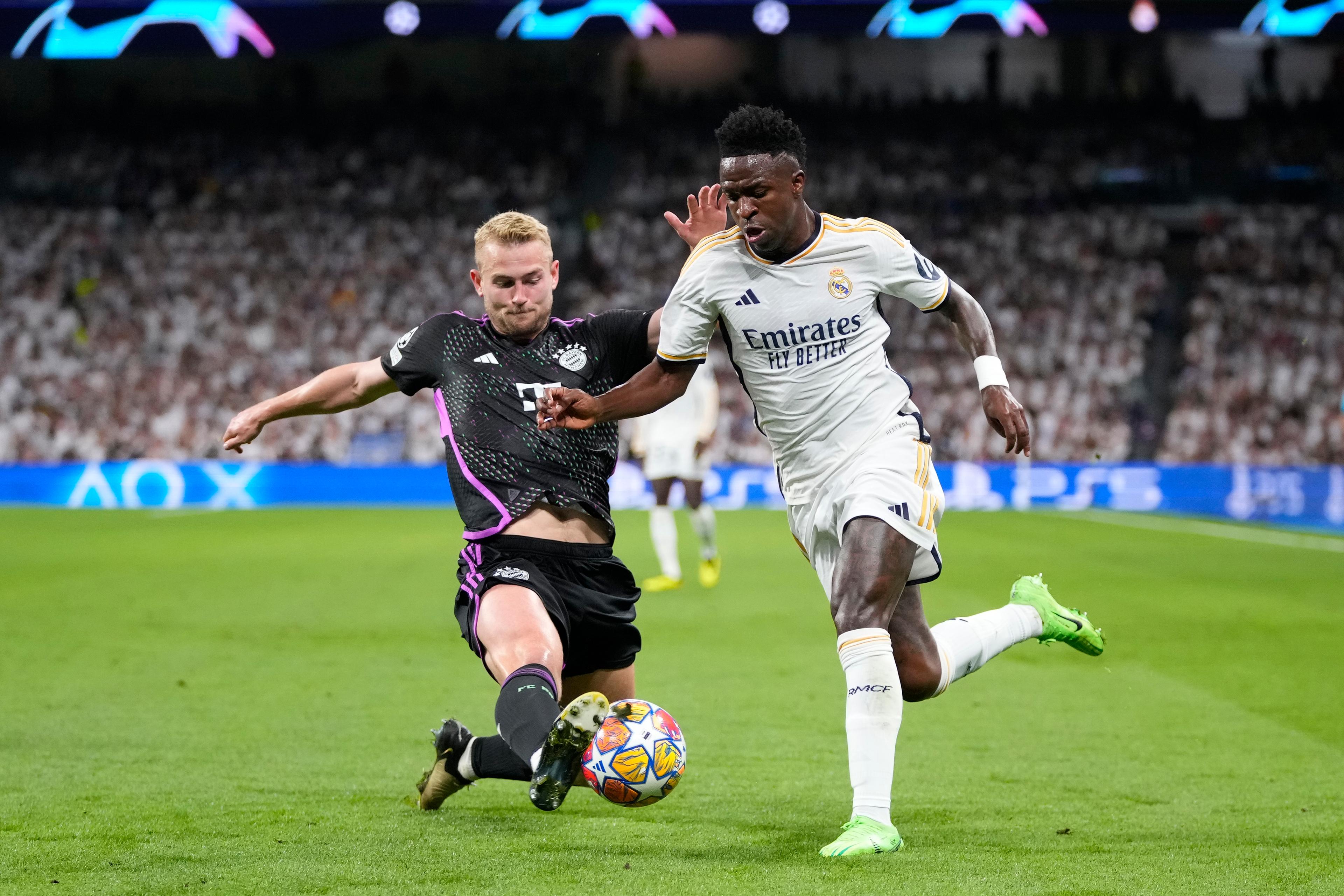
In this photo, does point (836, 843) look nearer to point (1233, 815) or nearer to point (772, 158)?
point (1233, 815)

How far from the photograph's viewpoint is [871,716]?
440 centimetres

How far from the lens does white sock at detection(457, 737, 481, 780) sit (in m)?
4.82

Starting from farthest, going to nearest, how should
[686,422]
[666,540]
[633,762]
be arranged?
1. [686,422]
2. [666,540]
3. [633,762]

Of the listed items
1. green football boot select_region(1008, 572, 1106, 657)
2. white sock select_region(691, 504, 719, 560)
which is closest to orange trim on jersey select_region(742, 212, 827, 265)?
green football boot select_region(1008, 572, 1106, 657)

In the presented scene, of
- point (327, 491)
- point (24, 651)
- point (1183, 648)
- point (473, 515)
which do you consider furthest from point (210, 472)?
point (473, 515)

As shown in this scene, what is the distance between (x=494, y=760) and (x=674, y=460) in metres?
8.33

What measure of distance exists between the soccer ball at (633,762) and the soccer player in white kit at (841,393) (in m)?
0.69

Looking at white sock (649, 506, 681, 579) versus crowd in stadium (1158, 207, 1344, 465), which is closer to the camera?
white sock (649, 506, 681, 579)

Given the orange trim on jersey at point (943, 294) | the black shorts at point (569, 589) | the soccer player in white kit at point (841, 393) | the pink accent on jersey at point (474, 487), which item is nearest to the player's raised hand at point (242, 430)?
the pink accent on jersey at point (474, 487)

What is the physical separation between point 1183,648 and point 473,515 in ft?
20.0

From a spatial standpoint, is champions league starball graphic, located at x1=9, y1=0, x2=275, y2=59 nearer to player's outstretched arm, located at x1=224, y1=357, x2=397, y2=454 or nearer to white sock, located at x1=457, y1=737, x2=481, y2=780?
player's outstretched arm, located at x1=224, y1=357, x2=397, y2=454

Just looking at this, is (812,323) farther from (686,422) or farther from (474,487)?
(686,422)

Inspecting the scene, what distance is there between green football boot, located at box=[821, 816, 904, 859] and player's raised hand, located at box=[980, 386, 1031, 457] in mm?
1209

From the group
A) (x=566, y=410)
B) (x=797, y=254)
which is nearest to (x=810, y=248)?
(x=797, y=254)
